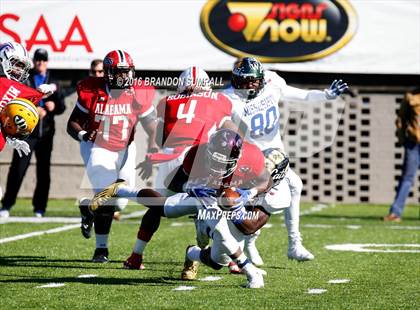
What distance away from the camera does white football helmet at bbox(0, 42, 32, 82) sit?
919 cm

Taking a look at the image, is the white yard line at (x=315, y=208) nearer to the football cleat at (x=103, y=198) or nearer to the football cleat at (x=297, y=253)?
the football cleat at (x=297, y=253)

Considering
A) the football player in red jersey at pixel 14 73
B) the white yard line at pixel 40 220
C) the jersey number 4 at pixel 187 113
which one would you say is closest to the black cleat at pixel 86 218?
the football player in red jersey at pixel 14 73

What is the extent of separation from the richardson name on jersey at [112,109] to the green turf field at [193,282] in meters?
1.31

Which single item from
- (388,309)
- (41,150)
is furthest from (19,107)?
(41,150)

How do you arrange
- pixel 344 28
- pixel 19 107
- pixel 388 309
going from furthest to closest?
pixel 344 28
pixel 19 107
pixel 388 309

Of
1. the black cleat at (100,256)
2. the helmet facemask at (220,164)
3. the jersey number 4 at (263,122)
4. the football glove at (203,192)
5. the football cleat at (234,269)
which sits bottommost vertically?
the black cleat at (100,256)

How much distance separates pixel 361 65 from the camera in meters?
16.3

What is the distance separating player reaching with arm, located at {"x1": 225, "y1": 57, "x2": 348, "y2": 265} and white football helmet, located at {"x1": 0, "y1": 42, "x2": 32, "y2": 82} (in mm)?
1761

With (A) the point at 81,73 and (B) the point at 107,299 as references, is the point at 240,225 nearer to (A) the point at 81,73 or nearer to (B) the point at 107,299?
(B) the point at 107,299

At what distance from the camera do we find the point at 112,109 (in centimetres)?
1038

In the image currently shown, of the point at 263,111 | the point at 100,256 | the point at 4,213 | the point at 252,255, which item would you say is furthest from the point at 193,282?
the point at 4,213

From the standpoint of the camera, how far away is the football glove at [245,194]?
8352mm

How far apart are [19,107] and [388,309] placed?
322cm

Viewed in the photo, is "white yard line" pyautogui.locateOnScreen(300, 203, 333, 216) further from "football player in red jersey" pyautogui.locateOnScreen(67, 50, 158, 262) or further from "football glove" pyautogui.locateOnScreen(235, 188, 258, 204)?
"football glove" pyautogui.locateOnScreen(235, 188, 258, 204)
